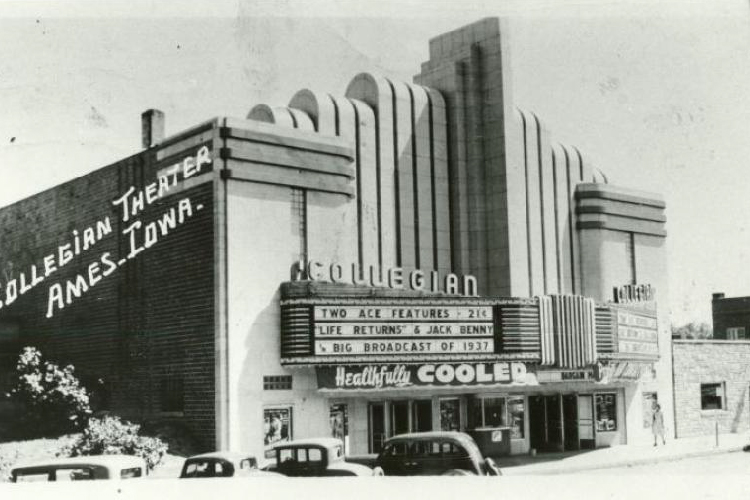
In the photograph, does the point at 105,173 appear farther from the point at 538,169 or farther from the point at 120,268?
the point at 538,169

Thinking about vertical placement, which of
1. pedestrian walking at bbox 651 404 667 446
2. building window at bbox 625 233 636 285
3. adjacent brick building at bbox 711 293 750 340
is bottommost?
pedestrian walking at bbox 651 404 667 446

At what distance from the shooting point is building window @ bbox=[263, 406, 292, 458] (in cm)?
2539

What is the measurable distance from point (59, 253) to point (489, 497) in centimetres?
2179

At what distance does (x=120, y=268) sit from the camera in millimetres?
29297

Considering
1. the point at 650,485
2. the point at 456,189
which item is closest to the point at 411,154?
the point at 456,189

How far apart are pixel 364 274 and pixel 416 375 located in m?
3.54

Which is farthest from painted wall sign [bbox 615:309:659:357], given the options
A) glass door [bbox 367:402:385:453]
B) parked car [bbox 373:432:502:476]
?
parked car [bbox 373:432:502:476]

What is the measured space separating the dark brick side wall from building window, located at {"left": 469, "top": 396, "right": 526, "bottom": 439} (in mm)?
10062

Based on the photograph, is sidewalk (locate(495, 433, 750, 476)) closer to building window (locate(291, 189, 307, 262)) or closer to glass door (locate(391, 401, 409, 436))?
glass door (locate(391, 401, 409, 436))

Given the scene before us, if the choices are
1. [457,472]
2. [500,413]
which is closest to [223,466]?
[457,472]

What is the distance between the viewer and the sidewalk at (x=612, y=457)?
91.2 feet

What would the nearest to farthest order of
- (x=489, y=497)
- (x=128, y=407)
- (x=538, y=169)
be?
(x=489, y=497) < (x=128, y=407) < (x=538, y=169)

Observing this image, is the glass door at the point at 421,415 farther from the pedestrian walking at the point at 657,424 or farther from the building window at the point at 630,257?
the building window at the point at 630,257

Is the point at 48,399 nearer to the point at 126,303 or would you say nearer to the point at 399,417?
the point at 126,303
